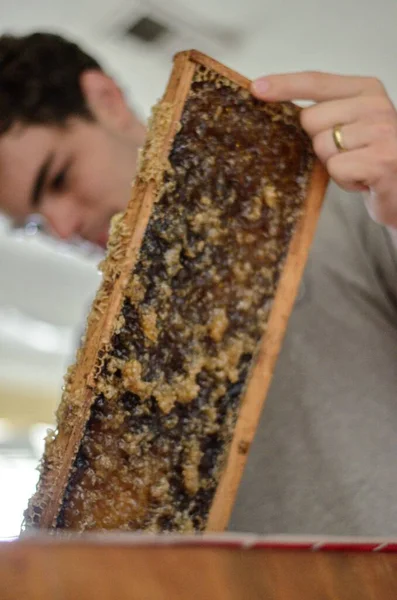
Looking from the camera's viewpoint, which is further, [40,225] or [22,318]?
[22,318]

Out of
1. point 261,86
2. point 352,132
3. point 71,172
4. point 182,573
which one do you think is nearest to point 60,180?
point 71,172

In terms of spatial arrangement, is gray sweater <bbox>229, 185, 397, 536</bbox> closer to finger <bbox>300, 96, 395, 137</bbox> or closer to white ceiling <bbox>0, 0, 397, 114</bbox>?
finger <bbox>300, 96, 395, 137</bbox>

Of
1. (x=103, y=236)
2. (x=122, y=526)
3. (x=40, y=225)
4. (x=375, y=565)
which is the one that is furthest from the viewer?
(x=40, y=225)

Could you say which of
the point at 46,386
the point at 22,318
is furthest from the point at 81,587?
the point at 46,386

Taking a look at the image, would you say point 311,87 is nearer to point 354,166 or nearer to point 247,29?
point 354,166

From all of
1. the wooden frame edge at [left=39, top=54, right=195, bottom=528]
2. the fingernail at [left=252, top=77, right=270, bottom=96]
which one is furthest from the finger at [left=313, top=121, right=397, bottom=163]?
the wooden frame edge at [left=39, top=54, right=195, bottom=528]

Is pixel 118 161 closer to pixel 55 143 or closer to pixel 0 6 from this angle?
pixel 55 143

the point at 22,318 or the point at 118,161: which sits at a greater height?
the point at 118,161
